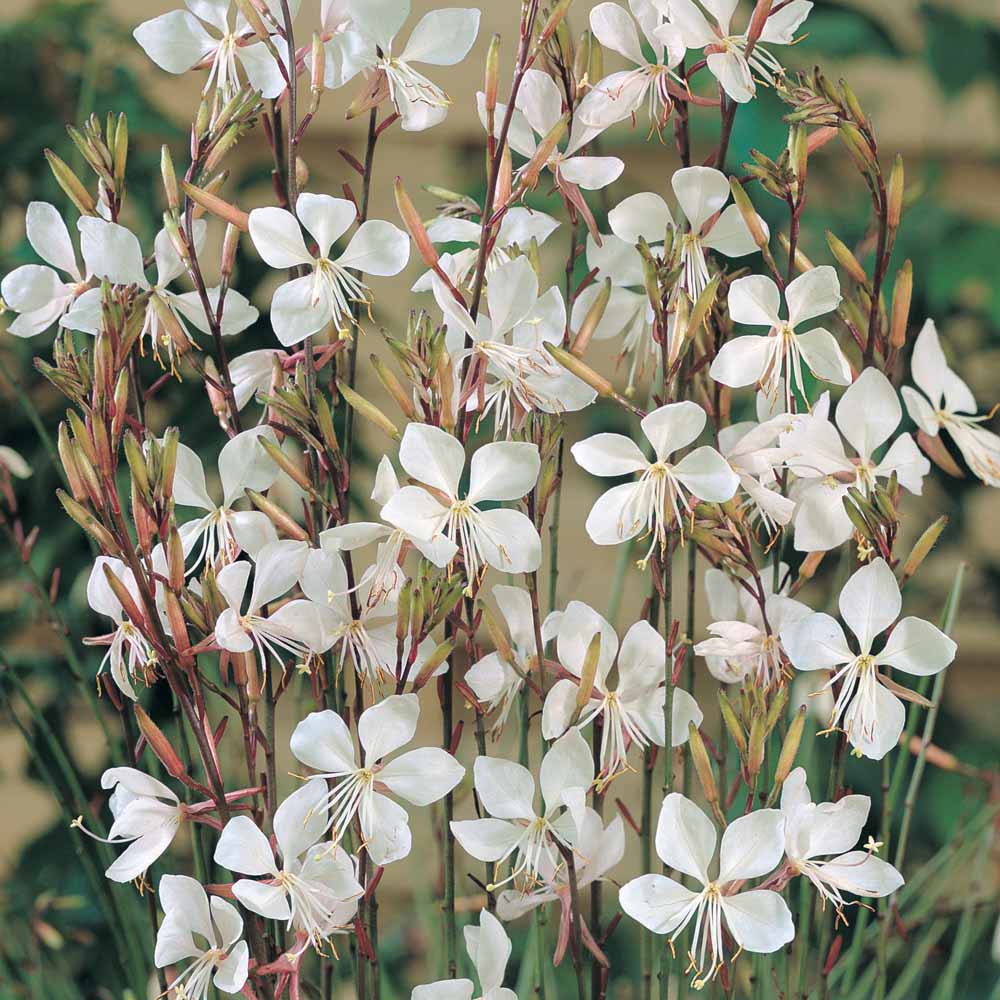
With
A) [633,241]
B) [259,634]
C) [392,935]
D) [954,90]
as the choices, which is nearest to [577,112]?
[633,241]

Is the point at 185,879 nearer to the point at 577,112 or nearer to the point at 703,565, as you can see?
the point at 577,112

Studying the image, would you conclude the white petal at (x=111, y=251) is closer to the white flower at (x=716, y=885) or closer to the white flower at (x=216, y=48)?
the white flower at (x=216, y=48)

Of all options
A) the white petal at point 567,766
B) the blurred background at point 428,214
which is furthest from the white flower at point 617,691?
the blurred background at point 428,214

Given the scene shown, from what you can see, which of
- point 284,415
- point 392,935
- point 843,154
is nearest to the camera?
point 284,415

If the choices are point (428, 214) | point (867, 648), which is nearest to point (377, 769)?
point (867, 648)

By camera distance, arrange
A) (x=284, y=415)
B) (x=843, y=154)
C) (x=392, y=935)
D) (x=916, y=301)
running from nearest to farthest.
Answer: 1. (x=284, y=415)
2. (x=392, y=935)
3. (x=916, y=301)
4. (x=843, y=154)

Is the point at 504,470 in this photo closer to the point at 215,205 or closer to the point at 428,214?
the point at 215,205

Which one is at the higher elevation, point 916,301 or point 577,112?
point 577,112
